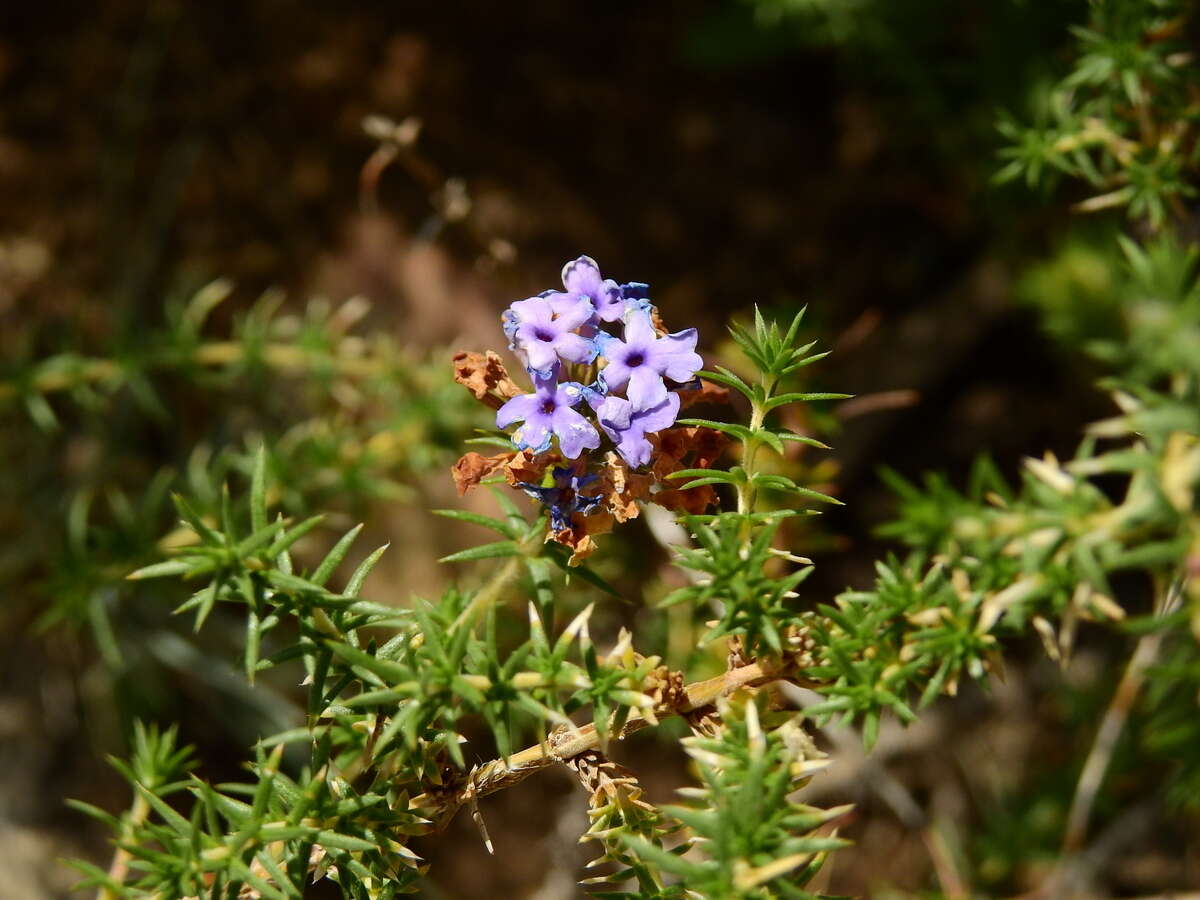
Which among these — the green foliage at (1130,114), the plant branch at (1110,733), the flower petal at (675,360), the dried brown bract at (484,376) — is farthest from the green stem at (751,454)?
the plant branch at (1110,733)

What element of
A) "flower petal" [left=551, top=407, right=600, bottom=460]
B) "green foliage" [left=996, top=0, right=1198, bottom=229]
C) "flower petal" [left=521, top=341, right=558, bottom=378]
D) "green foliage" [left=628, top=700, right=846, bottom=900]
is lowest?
"green foliage" [left=628, top=700, right=846, bottom=900]

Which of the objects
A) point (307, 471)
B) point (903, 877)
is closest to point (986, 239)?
point (903, 877)

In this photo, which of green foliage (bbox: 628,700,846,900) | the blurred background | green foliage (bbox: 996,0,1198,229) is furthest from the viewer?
the blurred background

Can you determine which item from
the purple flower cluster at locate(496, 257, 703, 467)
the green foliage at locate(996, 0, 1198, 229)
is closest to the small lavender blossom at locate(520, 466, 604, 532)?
the purple flower cluster at locate(496, 257, 703, 467)

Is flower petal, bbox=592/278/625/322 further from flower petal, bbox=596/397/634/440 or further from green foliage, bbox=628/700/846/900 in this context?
green foliage, bbox=628/700/846/900

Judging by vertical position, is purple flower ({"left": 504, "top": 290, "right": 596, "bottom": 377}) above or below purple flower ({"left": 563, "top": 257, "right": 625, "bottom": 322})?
below

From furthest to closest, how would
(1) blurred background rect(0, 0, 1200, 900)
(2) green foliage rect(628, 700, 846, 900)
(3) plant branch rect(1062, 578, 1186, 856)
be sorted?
(1) blurred background rect(0, 0, 1200, 900), (3) plant branch rect(1062, 578, 1186, 856), (2) green foliage rect(628, 700, 846, 900)

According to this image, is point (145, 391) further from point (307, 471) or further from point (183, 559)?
point (183, 559)

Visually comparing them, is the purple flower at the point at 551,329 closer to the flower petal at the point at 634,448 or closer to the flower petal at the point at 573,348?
the flower petal at the point at 573,348
